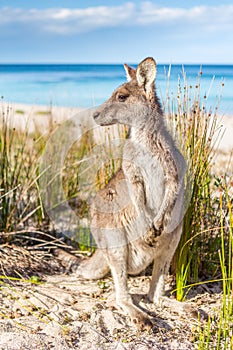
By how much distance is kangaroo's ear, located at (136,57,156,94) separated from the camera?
113 inches

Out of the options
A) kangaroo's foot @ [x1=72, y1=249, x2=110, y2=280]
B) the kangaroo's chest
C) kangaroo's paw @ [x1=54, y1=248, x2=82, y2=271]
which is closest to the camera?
the kangaroo's chest

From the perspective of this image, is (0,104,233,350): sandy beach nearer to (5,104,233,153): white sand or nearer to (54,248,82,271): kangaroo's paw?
(54,248,82,271): kangaroo's paw

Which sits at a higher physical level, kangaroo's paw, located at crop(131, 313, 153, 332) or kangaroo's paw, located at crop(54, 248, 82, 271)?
kangaroo's paw, located at crop(54, 248, 82, 271)

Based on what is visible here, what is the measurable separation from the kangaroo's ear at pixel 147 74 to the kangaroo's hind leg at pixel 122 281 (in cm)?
108

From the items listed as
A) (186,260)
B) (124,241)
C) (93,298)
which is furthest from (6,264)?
(186,260)

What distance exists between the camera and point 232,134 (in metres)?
12.4

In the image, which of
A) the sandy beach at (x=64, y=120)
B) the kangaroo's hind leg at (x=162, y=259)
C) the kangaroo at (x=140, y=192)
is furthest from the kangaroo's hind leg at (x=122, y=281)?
the sandy beach at (x=64, y=120)

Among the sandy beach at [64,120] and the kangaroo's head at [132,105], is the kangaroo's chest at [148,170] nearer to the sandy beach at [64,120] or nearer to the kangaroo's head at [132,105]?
the kangaroo's head at [132,105]

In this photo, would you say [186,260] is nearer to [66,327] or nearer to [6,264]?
[66,327]

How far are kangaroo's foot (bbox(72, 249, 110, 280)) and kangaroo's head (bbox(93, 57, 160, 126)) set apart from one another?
3.45 ft

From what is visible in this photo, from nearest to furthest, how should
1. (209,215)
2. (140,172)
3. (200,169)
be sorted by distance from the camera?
1. (140,172)
2. (200,169)
3. (209,215)

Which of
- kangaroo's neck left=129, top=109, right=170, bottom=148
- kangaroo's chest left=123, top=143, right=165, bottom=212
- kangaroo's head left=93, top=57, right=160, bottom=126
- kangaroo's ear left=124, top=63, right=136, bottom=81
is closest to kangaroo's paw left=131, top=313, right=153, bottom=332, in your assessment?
kangaroo's chest left=123, top=143, right=165, bottom=212

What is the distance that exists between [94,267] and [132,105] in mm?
1337

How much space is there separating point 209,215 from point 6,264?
163 cm
